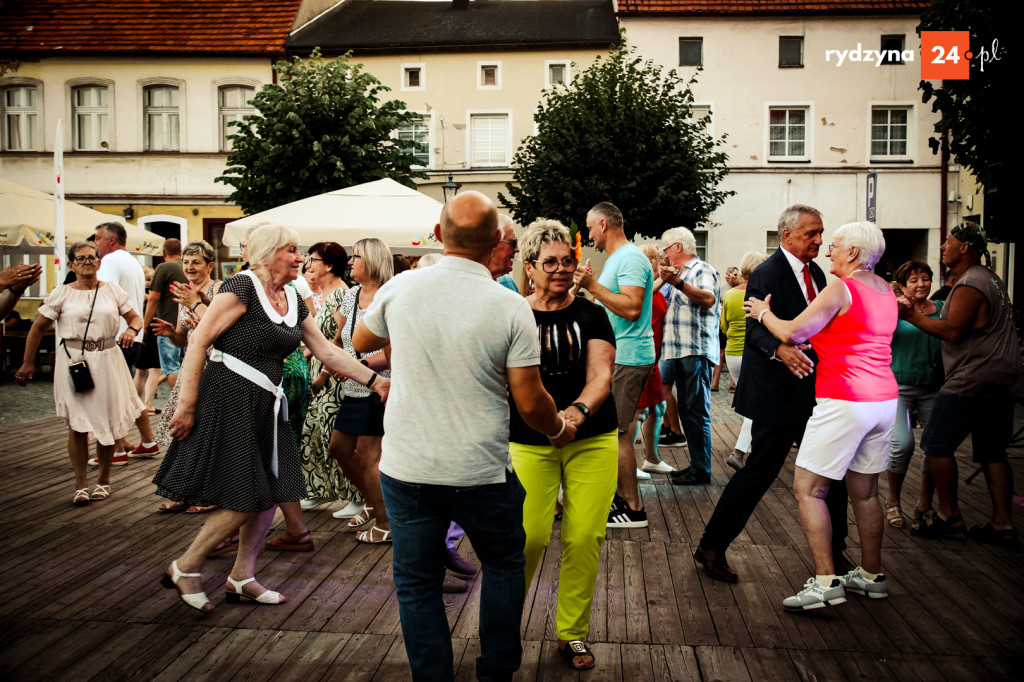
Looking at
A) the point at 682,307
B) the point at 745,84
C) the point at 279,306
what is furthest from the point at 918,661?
the point at 745,84

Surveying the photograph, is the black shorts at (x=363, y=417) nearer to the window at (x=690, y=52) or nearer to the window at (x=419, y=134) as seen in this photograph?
the window at (x=419, y=134)

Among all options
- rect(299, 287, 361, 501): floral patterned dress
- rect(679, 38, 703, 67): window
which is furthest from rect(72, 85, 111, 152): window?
rect(299, 287, 361, 501): floral patterned dress

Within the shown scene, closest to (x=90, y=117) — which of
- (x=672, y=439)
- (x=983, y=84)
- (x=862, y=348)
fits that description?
(x=672, y=439)

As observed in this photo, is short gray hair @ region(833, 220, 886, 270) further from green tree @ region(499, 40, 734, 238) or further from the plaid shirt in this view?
green tree @ region(499, 40, 734, 238)

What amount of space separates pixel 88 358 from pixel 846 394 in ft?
18.6

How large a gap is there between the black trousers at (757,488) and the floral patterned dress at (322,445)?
2.82 m

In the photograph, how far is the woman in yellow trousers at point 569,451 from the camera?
382 cm

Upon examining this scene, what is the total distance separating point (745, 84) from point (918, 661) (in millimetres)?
25996

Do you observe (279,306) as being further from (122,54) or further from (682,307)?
(122,54)

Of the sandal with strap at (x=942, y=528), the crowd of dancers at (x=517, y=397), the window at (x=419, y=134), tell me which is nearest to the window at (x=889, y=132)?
the window at (x=419, y=134)

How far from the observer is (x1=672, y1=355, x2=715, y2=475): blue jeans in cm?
757

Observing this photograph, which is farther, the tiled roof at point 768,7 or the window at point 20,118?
the window at point 20,118

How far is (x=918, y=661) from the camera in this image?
12.7 feet

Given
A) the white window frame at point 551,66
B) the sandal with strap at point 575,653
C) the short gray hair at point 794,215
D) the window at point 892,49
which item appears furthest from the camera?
the white window frame at point 551,66
